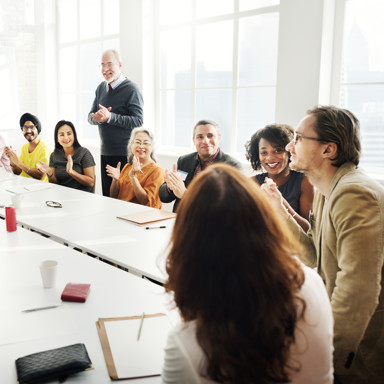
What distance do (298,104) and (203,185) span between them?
3046 millimetres

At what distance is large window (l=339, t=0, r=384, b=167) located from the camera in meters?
3.39

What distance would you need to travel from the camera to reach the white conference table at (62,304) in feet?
3.97

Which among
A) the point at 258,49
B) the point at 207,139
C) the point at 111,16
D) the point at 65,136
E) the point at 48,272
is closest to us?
the point at 48,272

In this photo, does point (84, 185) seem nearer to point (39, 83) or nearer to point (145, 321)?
point (145, 321)

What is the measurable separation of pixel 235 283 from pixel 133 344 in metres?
0.60

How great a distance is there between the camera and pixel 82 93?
6.33 meters

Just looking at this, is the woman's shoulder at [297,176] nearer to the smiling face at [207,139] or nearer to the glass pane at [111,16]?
the smiling face at [207,139]

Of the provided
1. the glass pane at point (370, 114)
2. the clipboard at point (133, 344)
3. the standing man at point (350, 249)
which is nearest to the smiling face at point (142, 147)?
the glass pane at point (370, 114)

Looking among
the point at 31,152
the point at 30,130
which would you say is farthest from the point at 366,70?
the point at 31,152

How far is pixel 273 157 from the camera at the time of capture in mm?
2504

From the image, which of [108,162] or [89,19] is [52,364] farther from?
[89,19]

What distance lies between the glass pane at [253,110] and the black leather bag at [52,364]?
11.3 ft

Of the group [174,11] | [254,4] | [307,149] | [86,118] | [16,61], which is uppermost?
[174,11]

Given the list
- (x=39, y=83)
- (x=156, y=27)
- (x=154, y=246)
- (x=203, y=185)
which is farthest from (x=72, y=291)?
(x=39, y=83)
